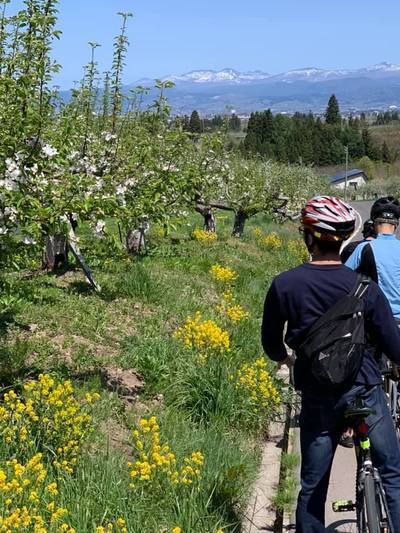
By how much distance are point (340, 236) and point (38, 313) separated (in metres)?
6.08

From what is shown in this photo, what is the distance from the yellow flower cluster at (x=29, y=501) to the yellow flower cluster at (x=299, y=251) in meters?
14.4

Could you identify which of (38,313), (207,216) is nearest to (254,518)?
(38,313)

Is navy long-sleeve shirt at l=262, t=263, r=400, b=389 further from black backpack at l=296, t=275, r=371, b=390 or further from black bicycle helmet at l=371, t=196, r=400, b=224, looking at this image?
black bicycle helmet at l=371, t=196, r=400, b=224

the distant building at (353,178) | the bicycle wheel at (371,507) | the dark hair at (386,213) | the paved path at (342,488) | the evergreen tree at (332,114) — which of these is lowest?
the distant building at (353,178)

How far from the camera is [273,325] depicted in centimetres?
391

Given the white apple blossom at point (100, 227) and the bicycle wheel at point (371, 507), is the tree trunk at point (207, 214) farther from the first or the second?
the bicycle wheel at point (371, 507)

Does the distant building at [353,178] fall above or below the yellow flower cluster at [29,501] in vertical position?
below

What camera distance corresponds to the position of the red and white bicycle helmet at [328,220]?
368cm

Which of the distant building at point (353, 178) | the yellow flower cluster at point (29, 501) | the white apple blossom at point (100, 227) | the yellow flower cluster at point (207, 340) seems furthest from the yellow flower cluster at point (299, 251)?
the distant building at point (353, 178)

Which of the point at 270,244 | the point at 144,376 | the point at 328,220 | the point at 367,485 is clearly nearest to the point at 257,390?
the point at 144,376

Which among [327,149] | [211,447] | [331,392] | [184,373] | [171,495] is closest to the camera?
Result: [331,392]

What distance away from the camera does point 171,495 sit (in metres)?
4.53

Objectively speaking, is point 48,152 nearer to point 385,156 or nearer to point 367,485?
point 367,485

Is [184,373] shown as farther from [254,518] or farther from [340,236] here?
[340,236]
